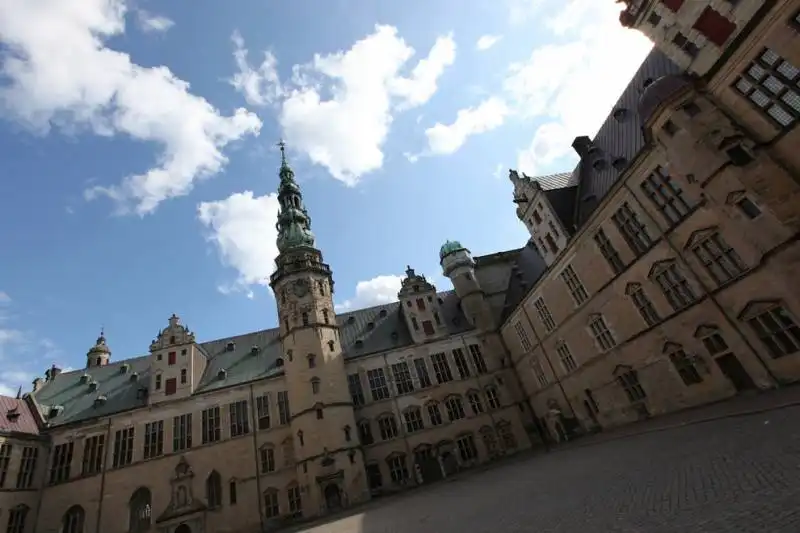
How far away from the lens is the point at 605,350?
23688 mm

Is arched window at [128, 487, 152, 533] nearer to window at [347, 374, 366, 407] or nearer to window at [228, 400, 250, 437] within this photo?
window at [228, 400, 250, 437]

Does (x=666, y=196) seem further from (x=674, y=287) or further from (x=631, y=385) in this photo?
(x=631, y=385)

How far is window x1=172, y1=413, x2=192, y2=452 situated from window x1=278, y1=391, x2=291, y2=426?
7.43 meters

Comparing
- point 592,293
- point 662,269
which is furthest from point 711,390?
point 592,293

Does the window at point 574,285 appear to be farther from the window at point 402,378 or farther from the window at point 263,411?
the window at point 263,411

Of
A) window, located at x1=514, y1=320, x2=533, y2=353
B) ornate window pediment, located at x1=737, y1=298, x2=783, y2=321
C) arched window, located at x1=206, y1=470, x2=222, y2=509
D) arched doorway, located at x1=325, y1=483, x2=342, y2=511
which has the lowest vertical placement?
arched doorway, located at x1=325, y1=483, x2=342, y2=511

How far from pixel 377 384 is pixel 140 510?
822 inches

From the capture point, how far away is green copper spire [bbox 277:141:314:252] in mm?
41031

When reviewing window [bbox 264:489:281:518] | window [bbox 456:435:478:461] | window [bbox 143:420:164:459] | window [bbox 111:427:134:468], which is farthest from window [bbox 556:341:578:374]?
window [bbox 111:427:134:468]

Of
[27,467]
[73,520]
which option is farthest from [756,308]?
[27,467]

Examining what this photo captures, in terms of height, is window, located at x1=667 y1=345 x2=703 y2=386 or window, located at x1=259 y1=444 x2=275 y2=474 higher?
window, located at x1=259 y1=444 x2=275 y2=474

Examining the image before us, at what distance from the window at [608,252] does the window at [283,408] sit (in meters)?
28.0

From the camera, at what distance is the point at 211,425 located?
33.8 metres

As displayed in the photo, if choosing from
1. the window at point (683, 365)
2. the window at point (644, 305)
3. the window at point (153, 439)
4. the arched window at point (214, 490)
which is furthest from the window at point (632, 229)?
the window at point (153, 439)
